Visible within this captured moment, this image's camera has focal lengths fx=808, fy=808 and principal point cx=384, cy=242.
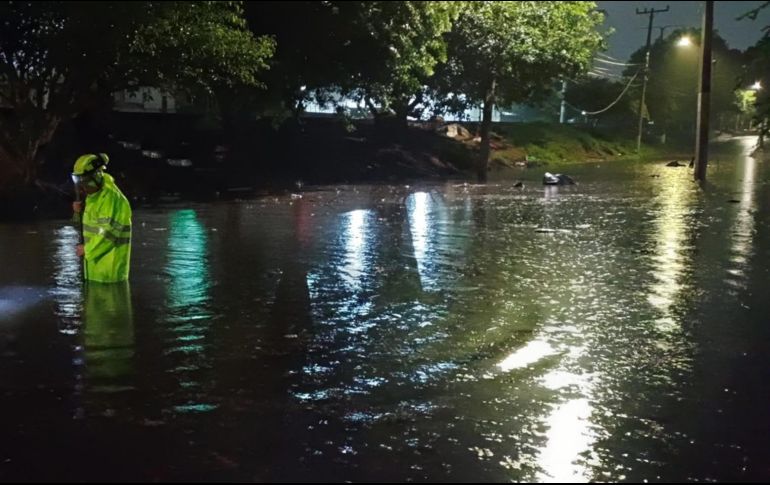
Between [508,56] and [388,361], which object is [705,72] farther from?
[388,361]

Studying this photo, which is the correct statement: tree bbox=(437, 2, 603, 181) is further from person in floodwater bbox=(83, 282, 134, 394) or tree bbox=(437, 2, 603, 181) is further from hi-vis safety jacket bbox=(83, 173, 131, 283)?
person in floodwater bbox=(83, 282, 134, 394)

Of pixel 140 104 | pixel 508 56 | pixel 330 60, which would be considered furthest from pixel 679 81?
pixel 330 60

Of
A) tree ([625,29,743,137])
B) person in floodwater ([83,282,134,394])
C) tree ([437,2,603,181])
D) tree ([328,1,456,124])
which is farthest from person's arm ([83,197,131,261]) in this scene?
tree ([625,29,743,137])

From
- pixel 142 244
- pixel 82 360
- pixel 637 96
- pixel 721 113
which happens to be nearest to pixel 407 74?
pixel 142 244

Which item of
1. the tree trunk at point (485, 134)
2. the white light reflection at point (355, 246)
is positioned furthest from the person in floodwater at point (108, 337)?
the tree trunk at point (485, 134)

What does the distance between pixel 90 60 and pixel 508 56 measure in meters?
19.1

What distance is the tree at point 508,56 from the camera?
31047 mm

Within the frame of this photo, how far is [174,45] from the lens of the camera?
50.3 ft

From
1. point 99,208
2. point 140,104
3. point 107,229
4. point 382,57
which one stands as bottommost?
point 107,229

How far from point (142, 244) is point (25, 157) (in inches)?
329

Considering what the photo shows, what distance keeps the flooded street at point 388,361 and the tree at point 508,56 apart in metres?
18.5

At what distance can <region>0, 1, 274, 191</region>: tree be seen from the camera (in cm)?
1402

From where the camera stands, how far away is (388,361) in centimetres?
680

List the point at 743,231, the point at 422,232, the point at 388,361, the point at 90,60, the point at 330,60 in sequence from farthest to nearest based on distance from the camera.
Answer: the point at 330,60 → the point at 90,60 → the point at 743,231 → the point at 422,232 → the point at 388,361
